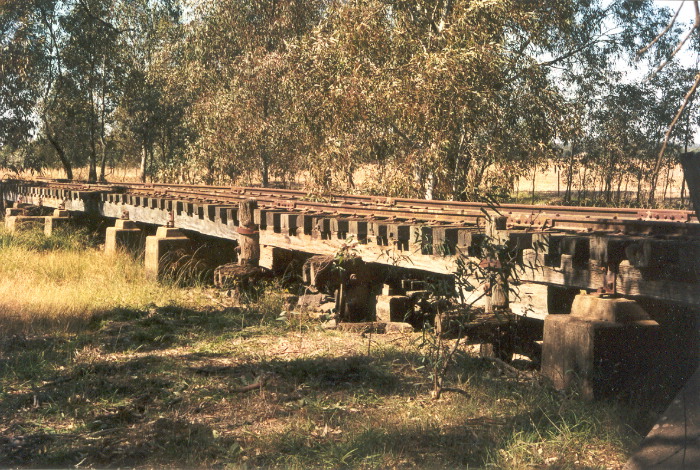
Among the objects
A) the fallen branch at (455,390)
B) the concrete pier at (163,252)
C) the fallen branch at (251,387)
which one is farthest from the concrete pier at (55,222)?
the fallen branch at (455,390)

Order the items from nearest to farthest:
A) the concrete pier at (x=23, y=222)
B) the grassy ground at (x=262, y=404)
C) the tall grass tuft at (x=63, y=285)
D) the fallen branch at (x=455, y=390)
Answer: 1. the grassy ground at (x=262, y=404)
2. the fallen branch at (x=455, y=390)
3. the tall grass tuft at (x=63, y=285)
4. the concrete pier at (x=23, y=222)

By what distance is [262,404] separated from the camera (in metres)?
5.36

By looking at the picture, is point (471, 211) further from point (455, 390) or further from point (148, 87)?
point (148, 87)

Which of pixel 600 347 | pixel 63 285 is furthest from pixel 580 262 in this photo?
pixel 63 285

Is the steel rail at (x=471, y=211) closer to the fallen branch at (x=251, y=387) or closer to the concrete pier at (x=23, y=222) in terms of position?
the fallen branch at (x=251, y=387)

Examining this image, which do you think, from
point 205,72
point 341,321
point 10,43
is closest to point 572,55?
point 205,72

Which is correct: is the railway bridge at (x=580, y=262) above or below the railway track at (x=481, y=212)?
below

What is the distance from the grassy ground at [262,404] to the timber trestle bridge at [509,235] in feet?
2.73

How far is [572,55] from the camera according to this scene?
2402 cm

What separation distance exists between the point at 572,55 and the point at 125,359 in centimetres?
2038

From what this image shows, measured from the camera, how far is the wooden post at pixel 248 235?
9.69 metres

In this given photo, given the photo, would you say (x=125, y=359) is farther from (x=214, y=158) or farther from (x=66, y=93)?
(x=66, y=93)

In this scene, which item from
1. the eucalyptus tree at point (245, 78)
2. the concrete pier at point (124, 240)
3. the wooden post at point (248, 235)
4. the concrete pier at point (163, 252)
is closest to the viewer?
the wooden post at point (248, 235)

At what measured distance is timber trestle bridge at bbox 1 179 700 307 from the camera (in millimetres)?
5109
